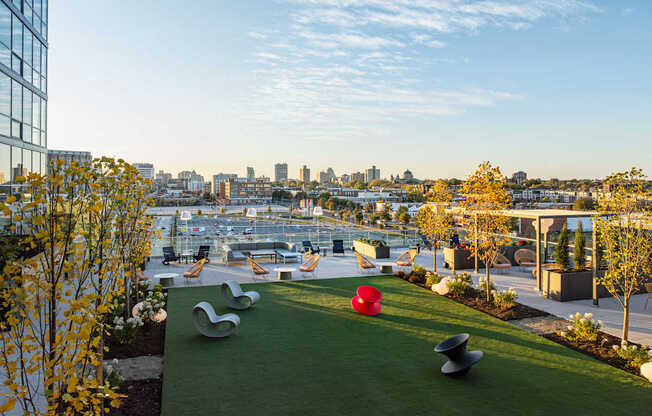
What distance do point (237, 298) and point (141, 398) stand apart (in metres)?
4.11

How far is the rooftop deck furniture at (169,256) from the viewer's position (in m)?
15.4

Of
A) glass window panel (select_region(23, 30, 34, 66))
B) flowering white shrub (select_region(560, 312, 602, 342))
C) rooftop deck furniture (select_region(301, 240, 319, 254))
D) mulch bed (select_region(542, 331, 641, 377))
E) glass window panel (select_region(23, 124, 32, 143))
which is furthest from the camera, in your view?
rooftop deck furniture (select_region(301, 240, 319, 254))

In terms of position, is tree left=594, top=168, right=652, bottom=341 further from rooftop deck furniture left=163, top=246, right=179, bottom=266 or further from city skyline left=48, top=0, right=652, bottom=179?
rooftop deck furniture left=163, top=246, right=179, bottom=266

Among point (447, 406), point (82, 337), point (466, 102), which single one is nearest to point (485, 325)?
point (447, 406)

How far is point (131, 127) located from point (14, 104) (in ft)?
54.3

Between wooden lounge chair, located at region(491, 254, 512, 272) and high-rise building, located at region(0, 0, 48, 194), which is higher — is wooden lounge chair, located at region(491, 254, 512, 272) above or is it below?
below

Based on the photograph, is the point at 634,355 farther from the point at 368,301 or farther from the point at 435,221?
the point at 435,221

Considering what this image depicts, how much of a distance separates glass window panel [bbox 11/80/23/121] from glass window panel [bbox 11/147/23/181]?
1022 millimetres

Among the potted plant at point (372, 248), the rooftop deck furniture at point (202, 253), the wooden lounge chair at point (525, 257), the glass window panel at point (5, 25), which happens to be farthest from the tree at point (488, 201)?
the glass window panel at point (5, 25)

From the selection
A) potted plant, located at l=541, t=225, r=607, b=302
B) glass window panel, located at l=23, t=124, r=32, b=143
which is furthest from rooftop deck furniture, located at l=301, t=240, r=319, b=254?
glass window panel, located at l=23, t=124, r=32, b=143

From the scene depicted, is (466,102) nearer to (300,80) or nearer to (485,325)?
(300,80)

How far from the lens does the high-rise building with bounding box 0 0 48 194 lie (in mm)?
11414

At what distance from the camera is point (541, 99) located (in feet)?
67.6

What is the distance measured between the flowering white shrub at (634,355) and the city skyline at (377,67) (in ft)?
9.90
